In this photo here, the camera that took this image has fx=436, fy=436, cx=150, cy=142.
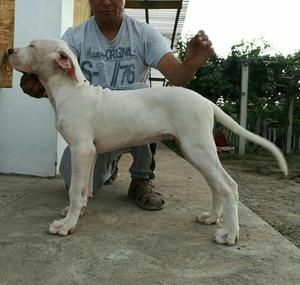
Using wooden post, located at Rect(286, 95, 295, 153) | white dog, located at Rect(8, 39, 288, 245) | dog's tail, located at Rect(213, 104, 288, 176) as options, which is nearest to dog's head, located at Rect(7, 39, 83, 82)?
white dog, located at Rect(8, 39, 288, 245)

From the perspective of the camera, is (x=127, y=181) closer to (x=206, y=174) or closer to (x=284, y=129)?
(x=206, y=174)

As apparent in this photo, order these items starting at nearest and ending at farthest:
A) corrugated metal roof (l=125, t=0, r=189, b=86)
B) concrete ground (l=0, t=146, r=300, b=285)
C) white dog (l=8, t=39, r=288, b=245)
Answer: concrete ground (l=0, t=146, r=300, b=285), white dog (l=8, t=39, r=288, b=245), corrugated metal roof (l=125, t=0, r=189, b=86)

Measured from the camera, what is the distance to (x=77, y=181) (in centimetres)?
252

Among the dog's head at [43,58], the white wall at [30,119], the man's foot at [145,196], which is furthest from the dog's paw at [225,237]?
the white wall at [30,119]

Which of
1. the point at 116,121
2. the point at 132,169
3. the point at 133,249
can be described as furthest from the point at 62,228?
the point at 132,169

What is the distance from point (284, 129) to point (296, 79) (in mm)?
2193

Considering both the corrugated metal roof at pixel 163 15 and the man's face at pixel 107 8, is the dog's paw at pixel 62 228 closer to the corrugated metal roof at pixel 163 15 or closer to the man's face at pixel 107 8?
the man's face at pixel 107 8

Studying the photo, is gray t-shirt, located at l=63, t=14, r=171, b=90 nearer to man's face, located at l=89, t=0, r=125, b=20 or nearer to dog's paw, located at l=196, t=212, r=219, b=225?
man's face, located at l=89, t=0, r=125, b=20

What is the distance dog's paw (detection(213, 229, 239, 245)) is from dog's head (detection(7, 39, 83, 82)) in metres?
1.22

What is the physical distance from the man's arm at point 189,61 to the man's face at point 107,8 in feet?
1.60

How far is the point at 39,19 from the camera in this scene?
14.7 ft

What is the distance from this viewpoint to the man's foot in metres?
3.18

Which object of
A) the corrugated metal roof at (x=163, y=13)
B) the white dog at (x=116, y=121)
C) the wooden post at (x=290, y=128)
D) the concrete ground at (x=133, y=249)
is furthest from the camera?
the wooden post at (x=290, y=128)

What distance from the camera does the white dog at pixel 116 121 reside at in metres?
2.50
